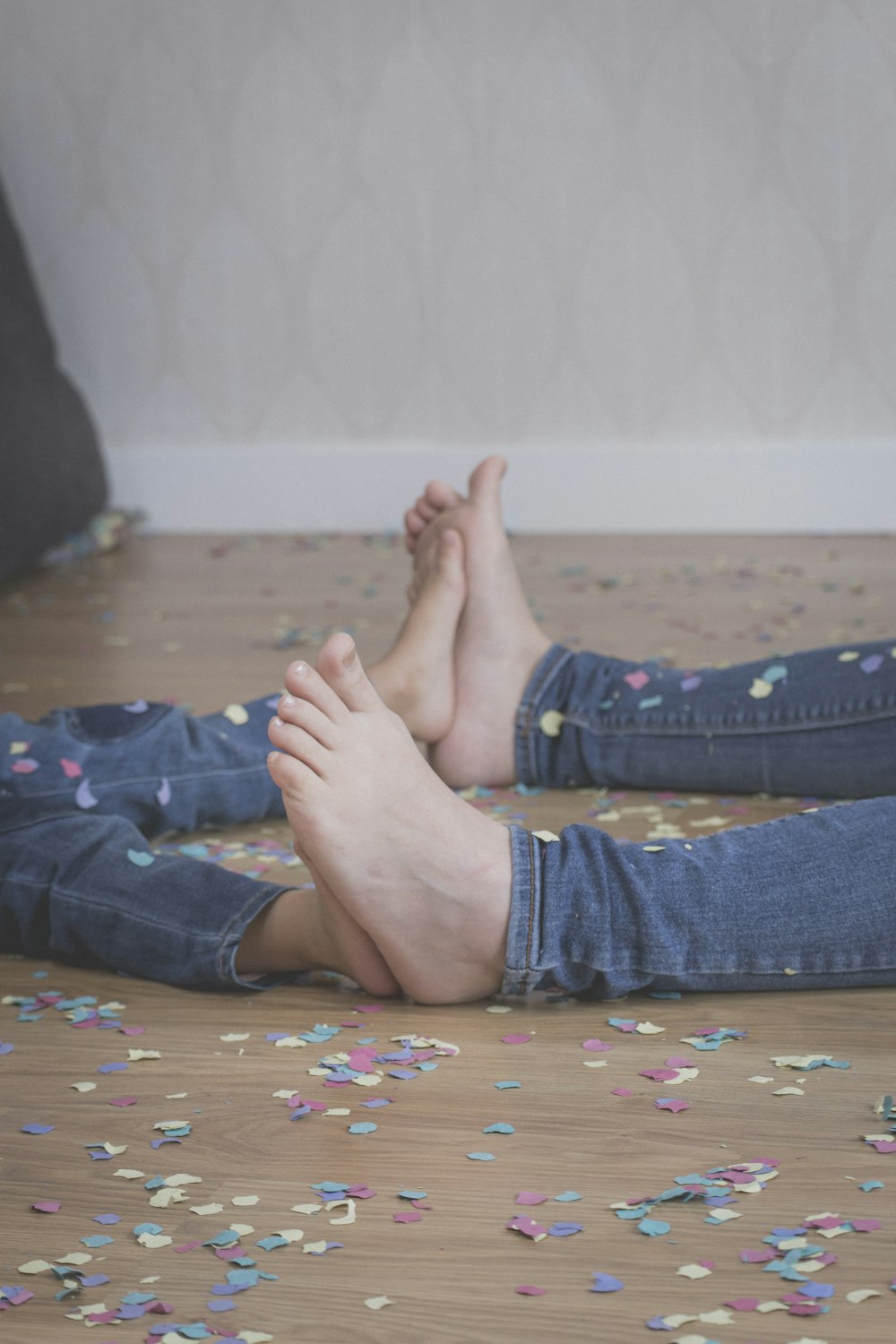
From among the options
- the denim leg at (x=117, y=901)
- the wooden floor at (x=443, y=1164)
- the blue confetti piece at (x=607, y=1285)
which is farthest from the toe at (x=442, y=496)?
the blue confetti piece at (x=607, y=1285)

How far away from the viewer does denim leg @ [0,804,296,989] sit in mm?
1023

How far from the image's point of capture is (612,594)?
7.74 ft

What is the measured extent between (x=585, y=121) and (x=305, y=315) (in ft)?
2.20

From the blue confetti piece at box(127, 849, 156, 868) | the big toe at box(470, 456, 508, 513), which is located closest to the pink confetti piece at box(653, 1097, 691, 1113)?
the blue confetti piece at box(127, 849, 156, 868)

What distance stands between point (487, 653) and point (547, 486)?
1631 mm

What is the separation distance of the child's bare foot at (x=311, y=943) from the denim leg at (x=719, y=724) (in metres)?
0.43

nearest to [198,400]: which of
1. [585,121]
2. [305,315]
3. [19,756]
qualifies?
[305,315]

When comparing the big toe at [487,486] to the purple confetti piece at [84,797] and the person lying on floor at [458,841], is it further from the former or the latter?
the purple confetti piece at [84,797]

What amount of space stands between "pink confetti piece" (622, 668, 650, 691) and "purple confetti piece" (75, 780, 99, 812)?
1.56ft

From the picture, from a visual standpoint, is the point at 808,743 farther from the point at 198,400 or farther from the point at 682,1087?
the point at 198,400

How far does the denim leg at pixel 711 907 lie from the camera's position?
0.93 metres

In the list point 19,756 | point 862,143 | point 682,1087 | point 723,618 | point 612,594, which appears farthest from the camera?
point 862,143

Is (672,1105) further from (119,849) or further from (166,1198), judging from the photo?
(119,849)

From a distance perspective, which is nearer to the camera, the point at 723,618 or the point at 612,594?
the point at 723,618
